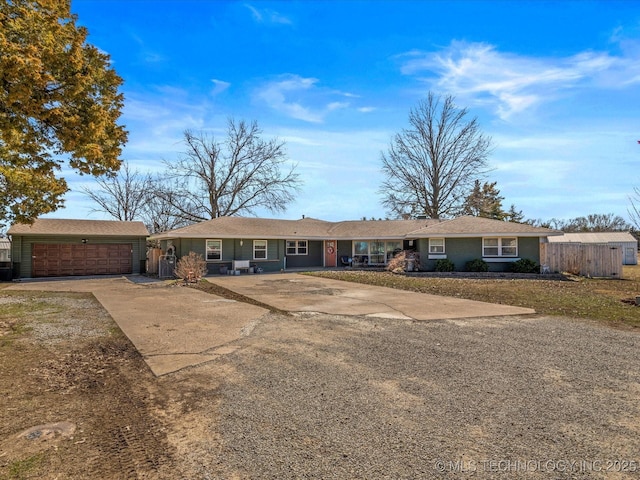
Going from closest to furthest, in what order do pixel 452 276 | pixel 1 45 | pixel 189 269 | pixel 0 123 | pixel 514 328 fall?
pixel 1 45 < pixel 0 123 < pixel 514 328 < pixel 189 269 < pixel 452 276

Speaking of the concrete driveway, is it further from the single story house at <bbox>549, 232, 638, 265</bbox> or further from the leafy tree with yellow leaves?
the single story house at <bbox>549, 232, 638, 265</bbox>

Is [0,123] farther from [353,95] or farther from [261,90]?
[353,95]

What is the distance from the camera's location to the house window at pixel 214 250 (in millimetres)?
21234

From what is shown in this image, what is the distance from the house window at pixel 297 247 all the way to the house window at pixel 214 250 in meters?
5.24

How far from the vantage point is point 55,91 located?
624 centimetres

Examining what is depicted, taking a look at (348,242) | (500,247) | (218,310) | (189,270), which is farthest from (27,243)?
(500,247)

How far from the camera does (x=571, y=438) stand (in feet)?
9.93

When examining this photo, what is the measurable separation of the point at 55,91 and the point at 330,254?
21.3 meters

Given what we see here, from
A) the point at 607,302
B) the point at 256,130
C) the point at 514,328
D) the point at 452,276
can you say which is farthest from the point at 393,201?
the point at 514,328

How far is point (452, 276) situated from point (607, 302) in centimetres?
925

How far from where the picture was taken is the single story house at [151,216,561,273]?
67.8 feet

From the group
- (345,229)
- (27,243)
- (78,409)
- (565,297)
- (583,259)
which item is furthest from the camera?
(345,229)

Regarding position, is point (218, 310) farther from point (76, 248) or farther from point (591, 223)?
point (591, 223)

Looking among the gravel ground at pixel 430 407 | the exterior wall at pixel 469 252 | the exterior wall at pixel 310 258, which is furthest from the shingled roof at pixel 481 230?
the gravel ground at pixel 430 407
